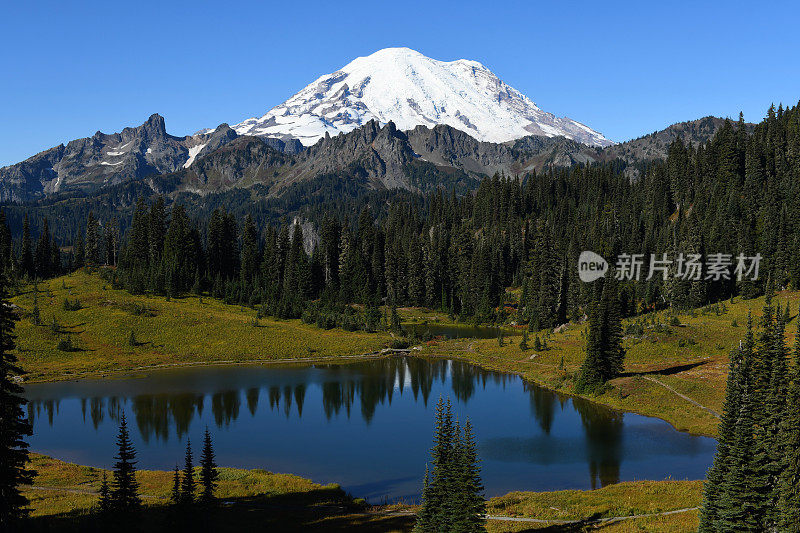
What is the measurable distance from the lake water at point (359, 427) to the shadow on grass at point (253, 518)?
4799mm

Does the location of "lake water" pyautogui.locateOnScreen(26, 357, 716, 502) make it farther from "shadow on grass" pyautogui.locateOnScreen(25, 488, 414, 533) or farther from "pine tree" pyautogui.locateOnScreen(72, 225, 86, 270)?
"pine tree" pyautogui.locateOnScreen(72, 225, 86, 270)

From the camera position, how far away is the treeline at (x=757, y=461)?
2658 cm

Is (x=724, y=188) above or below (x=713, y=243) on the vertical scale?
above

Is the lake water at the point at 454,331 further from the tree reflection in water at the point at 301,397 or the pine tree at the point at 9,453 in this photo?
the pine tree at the point at 9,453

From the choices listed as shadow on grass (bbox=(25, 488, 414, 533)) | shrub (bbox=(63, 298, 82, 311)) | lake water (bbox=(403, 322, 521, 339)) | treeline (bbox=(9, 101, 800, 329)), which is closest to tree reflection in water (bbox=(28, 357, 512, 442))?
shadow on grass (bbox=(25, 488, 414, 533))

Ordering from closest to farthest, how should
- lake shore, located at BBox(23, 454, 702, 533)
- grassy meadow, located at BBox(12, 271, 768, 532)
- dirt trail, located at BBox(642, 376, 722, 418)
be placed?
1. lake shore, located at BBox(23, 454, 702, 533)
2. grassy meadow, located at BBox(12, 271, 768, 532)
3. dirt trail, located at BBox(642, 376, 722, 418)

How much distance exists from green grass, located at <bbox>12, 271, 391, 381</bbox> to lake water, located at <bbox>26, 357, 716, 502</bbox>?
28.5ft

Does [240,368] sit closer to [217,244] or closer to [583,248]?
[217,244]

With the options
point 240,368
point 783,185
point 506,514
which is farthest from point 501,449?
point 783,185

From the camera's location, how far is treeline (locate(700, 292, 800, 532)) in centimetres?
2658

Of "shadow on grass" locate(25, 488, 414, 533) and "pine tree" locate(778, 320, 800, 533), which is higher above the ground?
"pine tree" locate(778, 320, 800, 533)

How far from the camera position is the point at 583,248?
133 m

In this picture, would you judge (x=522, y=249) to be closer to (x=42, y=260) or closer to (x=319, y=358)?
(x=319, y=358)

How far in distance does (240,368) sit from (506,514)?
63673 millimetres
